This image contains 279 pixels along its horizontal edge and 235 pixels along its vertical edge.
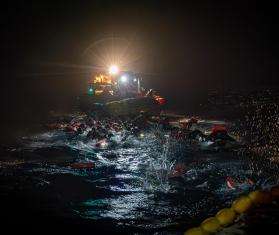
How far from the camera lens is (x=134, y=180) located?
1255cm

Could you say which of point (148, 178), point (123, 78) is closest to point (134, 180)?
point (148, 178)

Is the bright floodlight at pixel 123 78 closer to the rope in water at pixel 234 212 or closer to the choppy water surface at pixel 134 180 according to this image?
the choppy water surface at pixel 134 180

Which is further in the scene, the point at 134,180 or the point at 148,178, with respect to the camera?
the point at 148,178

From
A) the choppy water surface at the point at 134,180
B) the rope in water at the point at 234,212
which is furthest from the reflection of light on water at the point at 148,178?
the rope in water at the point at 234,212

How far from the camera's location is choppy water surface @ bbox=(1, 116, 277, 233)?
1002 cm

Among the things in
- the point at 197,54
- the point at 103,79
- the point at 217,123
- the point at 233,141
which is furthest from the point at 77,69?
the point at 233,141

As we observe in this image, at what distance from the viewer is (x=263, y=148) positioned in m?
16.8

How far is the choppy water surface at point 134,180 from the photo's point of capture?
1002 cm

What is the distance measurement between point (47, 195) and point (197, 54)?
10817 cm

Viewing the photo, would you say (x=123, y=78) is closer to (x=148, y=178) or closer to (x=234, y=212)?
(x=148, y=178)

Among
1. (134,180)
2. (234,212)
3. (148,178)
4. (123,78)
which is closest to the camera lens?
(234,212)

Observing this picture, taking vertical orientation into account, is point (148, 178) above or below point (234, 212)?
below

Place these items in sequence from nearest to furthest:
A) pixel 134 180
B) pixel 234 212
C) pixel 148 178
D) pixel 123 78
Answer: pixel 234 212, pixel 134 180, pixel 148 178, pixel 123 78

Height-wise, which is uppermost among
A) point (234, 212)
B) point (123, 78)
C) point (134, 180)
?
point (123, 78)
